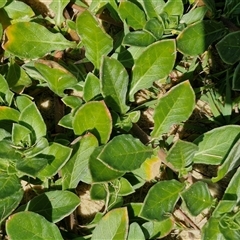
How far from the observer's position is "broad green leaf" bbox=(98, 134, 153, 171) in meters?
1.48

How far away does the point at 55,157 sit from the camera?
5.03 ft

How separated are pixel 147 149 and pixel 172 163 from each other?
74 millimetres

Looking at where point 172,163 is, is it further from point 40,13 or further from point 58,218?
point 40,13

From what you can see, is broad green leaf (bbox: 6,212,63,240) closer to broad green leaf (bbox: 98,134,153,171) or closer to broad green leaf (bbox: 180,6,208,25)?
broad green leaf (bbox: 98,134,153,171)

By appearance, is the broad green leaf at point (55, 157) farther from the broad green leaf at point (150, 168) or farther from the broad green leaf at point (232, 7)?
the broad green leaf at point (232, 7)

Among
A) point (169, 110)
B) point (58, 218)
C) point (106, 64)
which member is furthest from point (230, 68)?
point (58, 218)

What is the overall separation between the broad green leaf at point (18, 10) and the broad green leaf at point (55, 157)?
470 mm

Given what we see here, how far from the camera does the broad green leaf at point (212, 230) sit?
Result: 57.6 inches

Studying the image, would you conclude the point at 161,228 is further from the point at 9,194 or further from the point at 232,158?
the point at 9,194

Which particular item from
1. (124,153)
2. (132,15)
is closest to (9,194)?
(124,153)

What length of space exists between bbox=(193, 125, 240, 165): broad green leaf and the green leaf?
1.35 ft

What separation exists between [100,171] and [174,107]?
0.26 m

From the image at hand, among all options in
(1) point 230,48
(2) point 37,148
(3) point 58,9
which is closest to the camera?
(2) point 37,148

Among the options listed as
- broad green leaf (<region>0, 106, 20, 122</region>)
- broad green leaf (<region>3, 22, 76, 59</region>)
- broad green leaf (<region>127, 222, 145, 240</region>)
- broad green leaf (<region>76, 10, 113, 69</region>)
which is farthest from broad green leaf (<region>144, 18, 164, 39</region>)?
broad green leaf (<region>127, 222, 145, 240</region>)
